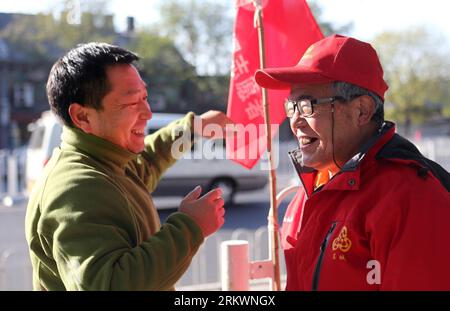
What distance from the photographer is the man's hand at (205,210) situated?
1599mm

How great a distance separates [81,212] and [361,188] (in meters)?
0.77

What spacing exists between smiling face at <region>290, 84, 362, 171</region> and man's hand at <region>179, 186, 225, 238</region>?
1.05 ft

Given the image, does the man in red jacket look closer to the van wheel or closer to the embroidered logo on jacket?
the embroidered logo on jacket

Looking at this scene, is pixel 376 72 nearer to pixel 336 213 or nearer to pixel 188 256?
pixel 336 213

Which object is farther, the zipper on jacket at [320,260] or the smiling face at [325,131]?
the smiling face at [325,131]

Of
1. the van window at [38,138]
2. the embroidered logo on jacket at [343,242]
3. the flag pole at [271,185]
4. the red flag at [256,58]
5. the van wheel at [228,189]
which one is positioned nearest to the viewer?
the embroidered logo on jacket at [343,242]

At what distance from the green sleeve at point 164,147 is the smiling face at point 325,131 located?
855 mm

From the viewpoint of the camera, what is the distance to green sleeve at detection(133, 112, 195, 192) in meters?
2.39

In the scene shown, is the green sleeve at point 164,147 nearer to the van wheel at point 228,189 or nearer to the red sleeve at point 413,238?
the red sleeve at point 413,238

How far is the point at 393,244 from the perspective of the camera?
1396mm

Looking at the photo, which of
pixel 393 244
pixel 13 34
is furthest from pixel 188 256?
pixel 13 34

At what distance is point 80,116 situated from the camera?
174 centimetres

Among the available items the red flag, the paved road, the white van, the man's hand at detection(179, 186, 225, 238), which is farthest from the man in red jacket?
the white van

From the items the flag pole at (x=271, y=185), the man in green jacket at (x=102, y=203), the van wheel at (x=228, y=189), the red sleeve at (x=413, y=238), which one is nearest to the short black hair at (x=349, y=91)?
the red sleeve at (x=413, y=238)
